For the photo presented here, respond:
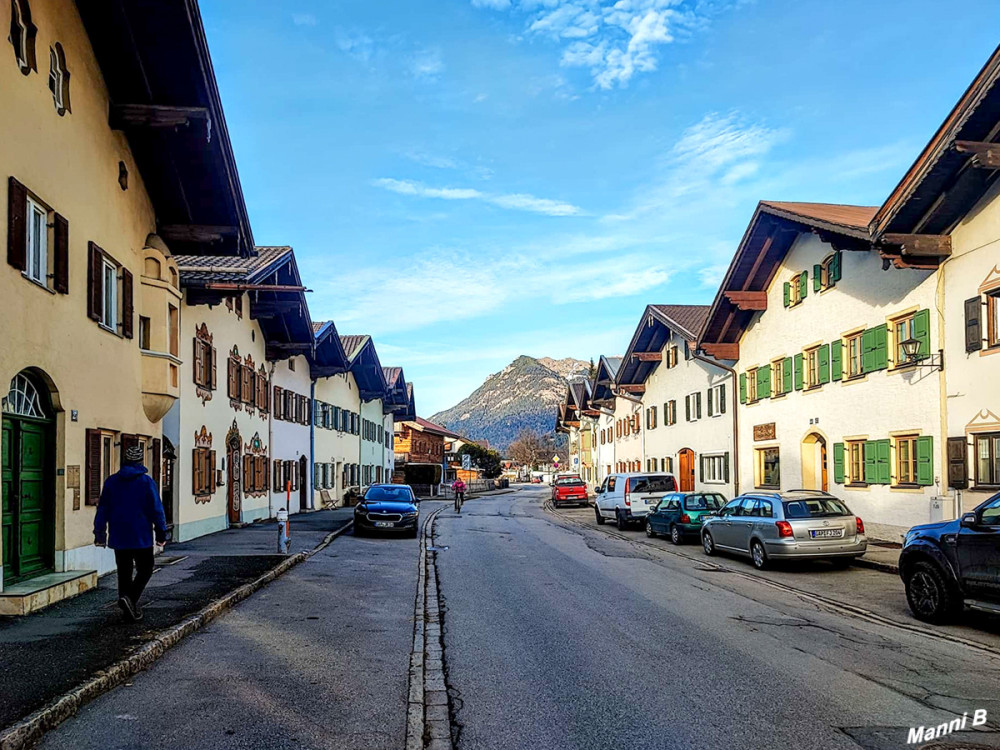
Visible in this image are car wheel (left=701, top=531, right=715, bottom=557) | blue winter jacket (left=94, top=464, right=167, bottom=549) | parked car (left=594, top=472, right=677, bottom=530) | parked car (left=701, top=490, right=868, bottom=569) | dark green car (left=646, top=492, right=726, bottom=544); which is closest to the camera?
blue winter jacket (left=94, top=464, right=167, bottom=549)

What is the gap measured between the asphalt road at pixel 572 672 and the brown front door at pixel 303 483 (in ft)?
76.2

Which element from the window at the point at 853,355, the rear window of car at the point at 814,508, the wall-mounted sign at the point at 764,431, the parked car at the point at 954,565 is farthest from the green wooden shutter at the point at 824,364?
the parked car at the point at 954,565

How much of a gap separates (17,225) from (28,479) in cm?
328

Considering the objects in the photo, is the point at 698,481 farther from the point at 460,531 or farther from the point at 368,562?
the point at 368,562

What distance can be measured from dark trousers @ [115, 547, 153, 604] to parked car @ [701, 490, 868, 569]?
11.2m

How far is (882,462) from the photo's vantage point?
20906mm

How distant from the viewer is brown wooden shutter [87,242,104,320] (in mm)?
13130

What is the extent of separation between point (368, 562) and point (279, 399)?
16.5m

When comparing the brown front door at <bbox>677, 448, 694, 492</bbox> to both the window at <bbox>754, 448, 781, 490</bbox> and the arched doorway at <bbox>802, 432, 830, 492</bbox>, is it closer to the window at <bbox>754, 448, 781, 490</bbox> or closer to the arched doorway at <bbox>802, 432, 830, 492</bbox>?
the window at <bbox>754, 448, 781, 490</bbox>

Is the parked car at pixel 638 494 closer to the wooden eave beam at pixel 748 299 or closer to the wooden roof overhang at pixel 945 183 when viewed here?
the wooden eave beam at pixel 748 299

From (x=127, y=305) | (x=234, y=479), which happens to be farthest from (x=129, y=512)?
(x=234, y=479)

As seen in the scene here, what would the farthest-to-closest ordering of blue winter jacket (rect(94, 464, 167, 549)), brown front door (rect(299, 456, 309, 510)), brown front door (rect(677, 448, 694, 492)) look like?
brown front door (rect(299, 456, 309, 510)) < brown front door (rect(677, 448, 694, 492)) < blue winter jacket (rect(94, 464, 167, 549))

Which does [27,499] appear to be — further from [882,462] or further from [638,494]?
[638,494]

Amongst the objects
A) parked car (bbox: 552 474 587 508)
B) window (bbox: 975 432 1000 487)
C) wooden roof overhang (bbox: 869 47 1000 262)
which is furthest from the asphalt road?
parked car (bbox: 552 474 587 508)
